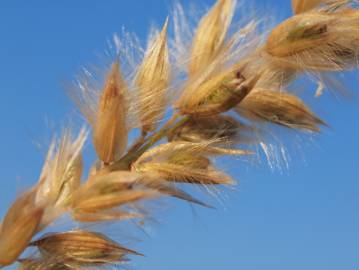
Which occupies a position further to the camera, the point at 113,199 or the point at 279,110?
the point at 279,110

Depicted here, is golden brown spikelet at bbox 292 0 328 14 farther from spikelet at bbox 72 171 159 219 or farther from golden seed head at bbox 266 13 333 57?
spikelet at bbox 72 171 159 219

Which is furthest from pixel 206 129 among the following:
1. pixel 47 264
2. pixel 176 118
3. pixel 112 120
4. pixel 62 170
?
pixel 47 264

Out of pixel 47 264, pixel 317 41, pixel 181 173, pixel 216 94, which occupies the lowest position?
pixel 47 264

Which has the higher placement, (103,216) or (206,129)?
(206,129)

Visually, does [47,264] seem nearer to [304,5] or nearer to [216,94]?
[216,94]

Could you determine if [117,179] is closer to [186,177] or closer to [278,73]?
[186,177]

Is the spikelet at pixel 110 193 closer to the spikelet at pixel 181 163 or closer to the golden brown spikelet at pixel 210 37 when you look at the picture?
the spikelet at pixel 181 163

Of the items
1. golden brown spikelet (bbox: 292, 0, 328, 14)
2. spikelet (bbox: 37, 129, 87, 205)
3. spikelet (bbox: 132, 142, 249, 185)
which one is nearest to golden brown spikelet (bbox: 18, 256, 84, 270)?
spikelet (bbox: 37, 129, 87, 205)
